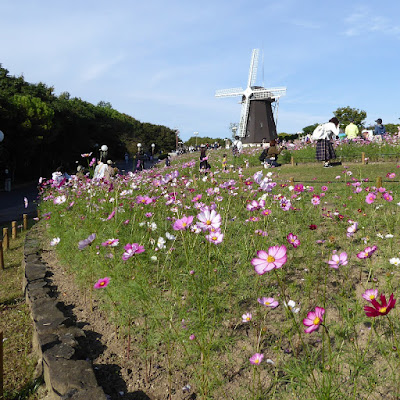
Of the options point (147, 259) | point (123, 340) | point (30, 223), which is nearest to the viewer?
point (123, 340)

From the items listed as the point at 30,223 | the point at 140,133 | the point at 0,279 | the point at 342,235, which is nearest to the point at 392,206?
the point at 342,235

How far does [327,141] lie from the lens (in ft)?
38.9

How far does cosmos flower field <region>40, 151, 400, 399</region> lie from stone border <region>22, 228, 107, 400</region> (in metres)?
0.38

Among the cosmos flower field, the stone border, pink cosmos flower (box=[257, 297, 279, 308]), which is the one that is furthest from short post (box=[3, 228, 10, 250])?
pink cosmos flower (box=[257, 297, 279, 308])

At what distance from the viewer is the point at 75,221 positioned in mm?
4969

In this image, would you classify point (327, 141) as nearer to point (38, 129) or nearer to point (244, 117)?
point (38, 129)

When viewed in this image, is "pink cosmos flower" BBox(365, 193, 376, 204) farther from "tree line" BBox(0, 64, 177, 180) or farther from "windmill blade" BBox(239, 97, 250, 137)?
"windmill blade" BBox(239, 97, 250, 137)

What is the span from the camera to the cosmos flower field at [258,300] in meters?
2.00

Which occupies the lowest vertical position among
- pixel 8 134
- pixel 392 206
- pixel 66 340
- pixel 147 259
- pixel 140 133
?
pixel 66 340

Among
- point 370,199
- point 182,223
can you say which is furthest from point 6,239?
point 370,199

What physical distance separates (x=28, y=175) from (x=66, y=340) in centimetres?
2623

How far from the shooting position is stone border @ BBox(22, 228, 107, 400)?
7.50 feet

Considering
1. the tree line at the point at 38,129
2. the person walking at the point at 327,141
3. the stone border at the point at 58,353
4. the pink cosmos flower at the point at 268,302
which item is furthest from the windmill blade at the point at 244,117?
the pink cosmos flower at the point at 268,302

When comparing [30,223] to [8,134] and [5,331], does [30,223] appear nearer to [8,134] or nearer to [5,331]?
[5,331]
